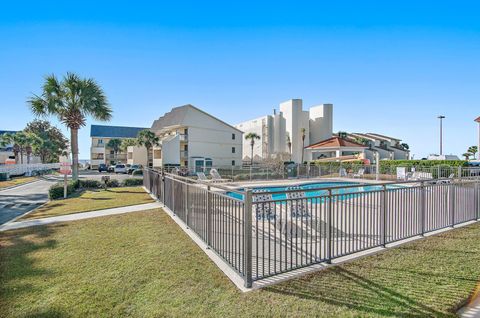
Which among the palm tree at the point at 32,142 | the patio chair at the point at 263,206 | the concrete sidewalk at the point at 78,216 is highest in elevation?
A: the palm tree at the point at 32,142

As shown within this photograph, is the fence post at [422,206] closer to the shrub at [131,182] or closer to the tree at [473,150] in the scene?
the shrub at [131,182]

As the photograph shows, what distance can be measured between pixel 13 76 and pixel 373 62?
80.0 ft

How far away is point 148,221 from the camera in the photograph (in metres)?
8.34

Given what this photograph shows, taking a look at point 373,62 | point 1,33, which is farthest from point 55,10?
point 373,62

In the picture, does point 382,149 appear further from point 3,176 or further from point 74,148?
point 3,176

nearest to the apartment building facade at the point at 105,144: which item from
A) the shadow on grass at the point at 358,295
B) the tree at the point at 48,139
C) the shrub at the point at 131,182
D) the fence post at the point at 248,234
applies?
the tree at the point at 48,139

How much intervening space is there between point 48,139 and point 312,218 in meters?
66.9

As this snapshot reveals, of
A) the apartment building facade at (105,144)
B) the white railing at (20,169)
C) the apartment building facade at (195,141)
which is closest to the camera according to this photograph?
the white railing at (20,169)

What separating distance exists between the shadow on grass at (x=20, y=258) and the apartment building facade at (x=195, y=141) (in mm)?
30470

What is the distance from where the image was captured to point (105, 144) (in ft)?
224

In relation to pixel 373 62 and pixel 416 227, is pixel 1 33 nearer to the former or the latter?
pixel 416 227

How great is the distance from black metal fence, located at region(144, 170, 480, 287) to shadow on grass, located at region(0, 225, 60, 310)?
9.96 feet

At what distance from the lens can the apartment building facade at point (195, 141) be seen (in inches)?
1551

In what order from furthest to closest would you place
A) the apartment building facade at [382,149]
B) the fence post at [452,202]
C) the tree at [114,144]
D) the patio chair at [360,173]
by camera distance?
the tree at [114,144] → the apartment building facade at [382,149] → the patio chair at [360,173] → the fence post at [452,202]
